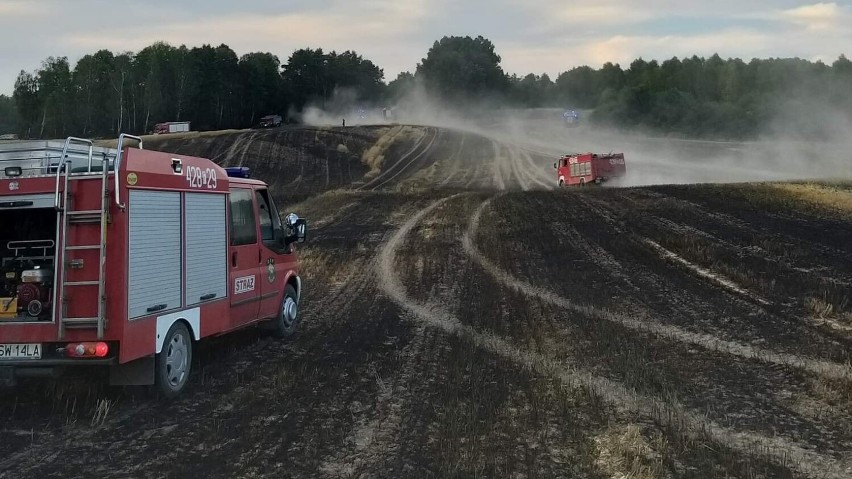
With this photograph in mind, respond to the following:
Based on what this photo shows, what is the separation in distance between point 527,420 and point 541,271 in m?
8.86

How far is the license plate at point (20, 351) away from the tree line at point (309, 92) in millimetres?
79354

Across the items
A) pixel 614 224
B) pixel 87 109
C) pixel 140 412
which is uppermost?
pixel 87 109

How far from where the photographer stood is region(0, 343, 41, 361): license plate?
6.22 meters

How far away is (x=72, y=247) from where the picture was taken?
20.6 feet

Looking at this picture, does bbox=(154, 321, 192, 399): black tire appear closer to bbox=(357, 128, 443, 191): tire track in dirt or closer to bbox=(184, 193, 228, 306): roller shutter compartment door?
bbox=(184, 193, 228, 306): roller shutter compartment door

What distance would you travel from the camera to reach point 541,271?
1485 cm

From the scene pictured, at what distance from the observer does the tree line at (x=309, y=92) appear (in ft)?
297

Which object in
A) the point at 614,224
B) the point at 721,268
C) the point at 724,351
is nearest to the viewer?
the point at 724,351

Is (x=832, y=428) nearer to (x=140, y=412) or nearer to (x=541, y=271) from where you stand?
A: (x=140, y=412)

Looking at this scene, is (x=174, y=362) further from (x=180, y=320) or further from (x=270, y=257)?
(x=270, y=257)

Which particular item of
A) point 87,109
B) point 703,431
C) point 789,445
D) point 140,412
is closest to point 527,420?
point 703,431

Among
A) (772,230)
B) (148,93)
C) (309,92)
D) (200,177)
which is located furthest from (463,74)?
(200,177)

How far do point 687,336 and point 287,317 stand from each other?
553 cm

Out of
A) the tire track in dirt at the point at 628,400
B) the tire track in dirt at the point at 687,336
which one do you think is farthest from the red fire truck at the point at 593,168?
the tire track in dirt at the point at 628,400
